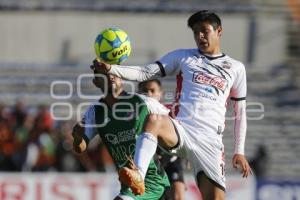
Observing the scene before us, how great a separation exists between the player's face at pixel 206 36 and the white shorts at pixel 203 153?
2.55 feet

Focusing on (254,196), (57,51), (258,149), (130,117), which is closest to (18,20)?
(57,51)

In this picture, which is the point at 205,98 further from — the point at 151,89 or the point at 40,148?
the point at 40,148

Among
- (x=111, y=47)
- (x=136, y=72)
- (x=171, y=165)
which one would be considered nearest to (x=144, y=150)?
(x=136, y=72)

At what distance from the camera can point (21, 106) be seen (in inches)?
659

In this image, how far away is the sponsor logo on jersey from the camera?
8.10 metres

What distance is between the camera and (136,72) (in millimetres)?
7805

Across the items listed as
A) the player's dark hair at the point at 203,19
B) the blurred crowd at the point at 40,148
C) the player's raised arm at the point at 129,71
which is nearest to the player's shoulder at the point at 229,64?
the player's dark hair at the point at 203,19

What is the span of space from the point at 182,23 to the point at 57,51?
289 centimetres

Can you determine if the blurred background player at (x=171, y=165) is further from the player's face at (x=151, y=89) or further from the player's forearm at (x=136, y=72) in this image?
the player's forearm at (x=136, y=72)

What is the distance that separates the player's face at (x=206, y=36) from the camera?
8039 mm

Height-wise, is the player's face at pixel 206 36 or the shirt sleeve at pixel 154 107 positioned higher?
the player's face at pixel 206 36

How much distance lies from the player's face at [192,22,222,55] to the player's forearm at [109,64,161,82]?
46 centimetres

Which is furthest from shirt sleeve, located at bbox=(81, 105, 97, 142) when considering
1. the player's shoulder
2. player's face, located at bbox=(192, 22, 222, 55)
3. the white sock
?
the player's shoulder

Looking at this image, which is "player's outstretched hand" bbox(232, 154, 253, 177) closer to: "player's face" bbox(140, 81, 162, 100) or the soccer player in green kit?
the soccer player in green kit
